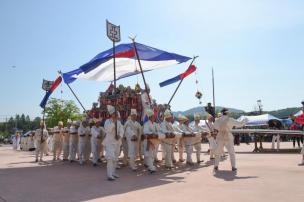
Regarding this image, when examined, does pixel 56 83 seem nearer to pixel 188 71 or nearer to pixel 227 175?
pixel 188 71

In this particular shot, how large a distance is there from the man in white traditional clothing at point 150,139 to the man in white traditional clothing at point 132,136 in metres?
0.41

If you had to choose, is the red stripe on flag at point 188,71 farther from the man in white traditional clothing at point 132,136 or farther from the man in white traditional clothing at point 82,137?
the man in white traditional clothing at point 82,137

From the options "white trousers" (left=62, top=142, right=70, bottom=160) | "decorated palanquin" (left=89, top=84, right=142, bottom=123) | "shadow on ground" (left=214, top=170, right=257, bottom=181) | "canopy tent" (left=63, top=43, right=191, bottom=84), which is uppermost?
"canopy tent" (left=63, top=43, right=191, bottom=84)

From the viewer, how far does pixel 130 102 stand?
13.8m

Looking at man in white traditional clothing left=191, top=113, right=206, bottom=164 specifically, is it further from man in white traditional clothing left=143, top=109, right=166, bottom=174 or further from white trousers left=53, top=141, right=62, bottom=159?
white trousers left=53, top=141, right=62, bottom=159

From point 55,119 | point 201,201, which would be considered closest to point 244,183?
point 201,201

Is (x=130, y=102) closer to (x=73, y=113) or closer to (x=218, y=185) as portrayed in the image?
(x=218, y=185)

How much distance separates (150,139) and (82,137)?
184 inches

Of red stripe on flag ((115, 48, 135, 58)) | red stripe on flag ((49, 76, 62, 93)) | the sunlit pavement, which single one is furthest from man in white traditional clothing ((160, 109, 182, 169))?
red stripe on flag ((49, 76, 62, 93))

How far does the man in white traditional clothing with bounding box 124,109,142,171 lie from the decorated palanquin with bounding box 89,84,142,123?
1553 mm

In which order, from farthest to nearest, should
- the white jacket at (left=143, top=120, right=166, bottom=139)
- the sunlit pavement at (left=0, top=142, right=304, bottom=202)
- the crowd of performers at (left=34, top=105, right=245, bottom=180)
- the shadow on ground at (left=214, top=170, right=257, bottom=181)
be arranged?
the white jacket at (left=143, top=120, right=166, bottom=139), the crowd of performers at (left=34, top=105, right=245, bottom=180), the shadow on ground at (left=214, top=170, right=257, bottom=181), the sunlit pavement at (left=0, top=142, right=304, bottom=202)

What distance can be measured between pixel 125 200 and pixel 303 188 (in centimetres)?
374

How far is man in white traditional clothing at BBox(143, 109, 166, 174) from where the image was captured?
34.8 feet

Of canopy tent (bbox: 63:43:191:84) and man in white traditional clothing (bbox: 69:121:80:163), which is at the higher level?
canopy tent (bbox: 63:43:191:84)
